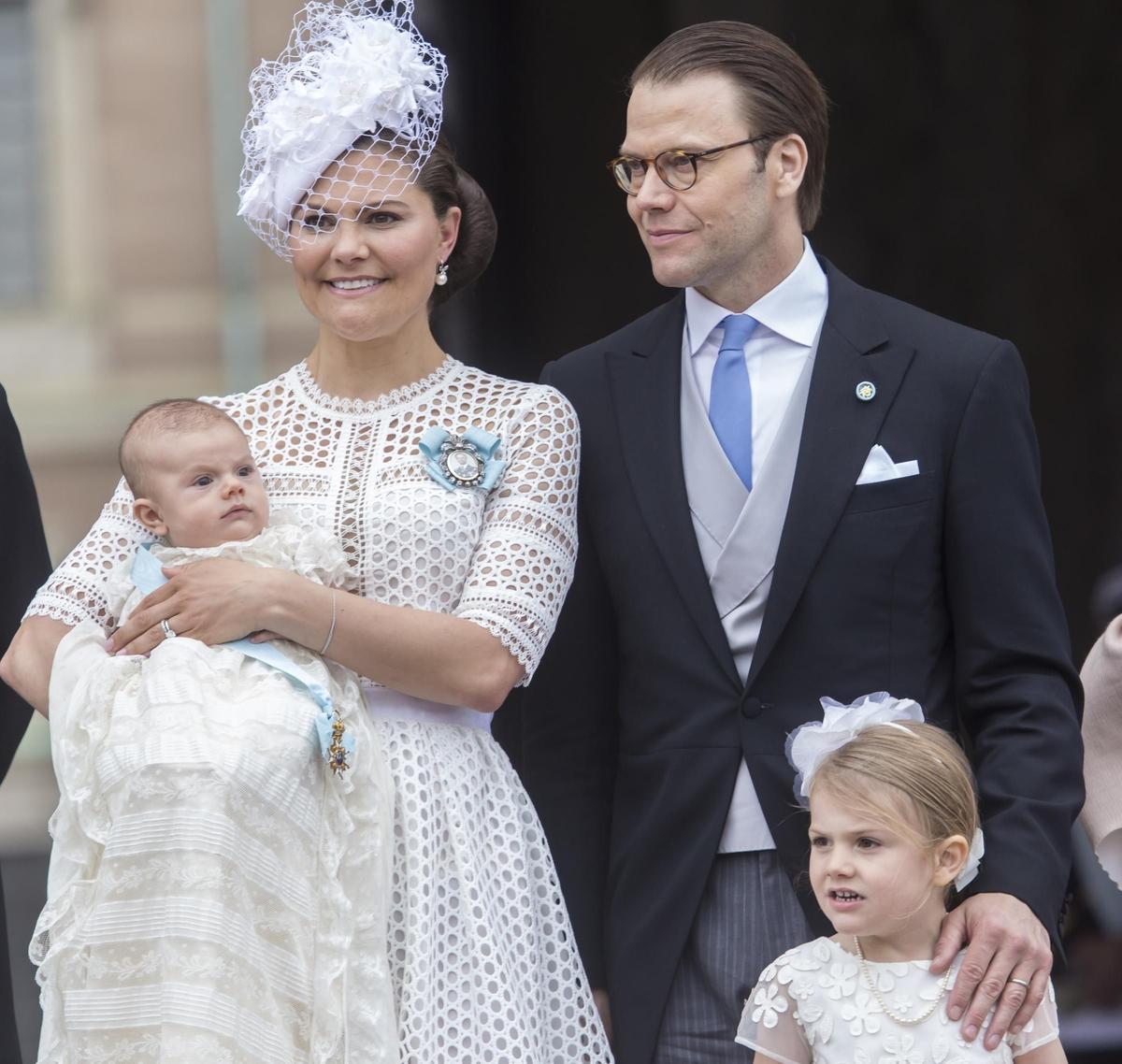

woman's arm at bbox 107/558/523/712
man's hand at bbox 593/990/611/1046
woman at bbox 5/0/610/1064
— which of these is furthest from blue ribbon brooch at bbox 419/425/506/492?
man's hand at bbox 593/990/611/1046

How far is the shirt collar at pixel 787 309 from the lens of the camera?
3178 millimetres

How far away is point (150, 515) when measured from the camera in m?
2.94

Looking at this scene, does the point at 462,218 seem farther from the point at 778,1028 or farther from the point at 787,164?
the point at 778,1028

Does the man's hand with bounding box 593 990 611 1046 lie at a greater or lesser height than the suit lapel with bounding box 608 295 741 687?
lesser

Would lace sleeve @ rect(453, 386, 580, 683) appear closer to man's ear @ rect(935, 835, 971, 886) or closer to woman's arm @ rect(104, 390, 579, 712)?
woman's arm @ rect(104, 390, 579, 712)

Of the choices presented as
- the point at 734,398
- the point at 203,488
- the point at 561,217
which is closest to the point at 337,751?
the point at 203,488

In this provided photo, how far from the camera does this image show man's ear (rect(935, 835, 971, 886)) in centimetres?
276

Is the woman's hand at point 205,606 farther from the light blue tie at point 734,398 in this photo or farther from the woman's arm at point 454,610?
the light blue tie at point 734,398

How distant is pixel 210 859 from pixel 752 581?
88 cm

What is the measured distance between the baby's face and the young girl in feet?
2.73

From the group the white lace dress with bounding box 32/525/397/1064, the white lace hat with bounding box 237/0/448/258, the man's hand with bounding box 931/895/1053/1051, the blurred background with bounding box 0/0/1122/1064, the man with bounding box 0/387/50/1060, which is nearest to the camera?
the white lace dress with bounding box 32/525/397/1064

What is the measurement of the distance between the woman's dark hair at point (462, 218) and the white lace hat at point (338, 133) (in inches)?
1.9

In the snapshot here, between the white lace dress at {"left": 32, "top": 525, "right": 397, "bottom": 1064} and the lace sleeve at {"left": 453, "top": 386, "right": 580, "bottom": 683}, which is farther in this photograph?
the lace sleeve at {"left": 453, "top": 386, "right": 580, "bottom": 683}

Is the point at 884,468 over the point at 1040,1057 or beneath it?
over
